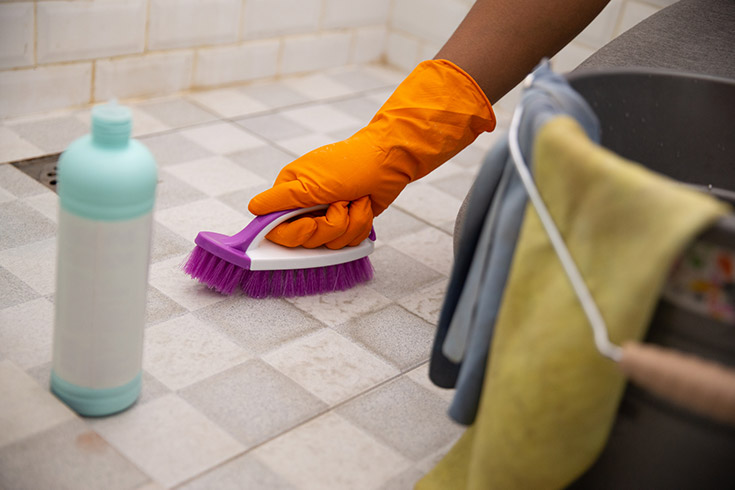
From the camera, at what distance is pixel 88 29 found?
142cm

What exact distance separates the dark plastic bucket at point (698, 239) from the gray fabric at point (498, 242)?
87mm

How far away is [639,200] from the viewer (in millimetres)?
465

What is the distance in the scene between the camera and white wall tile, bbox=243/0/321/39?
171 centimetres

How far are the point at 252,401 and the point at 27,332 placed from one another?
0.27m

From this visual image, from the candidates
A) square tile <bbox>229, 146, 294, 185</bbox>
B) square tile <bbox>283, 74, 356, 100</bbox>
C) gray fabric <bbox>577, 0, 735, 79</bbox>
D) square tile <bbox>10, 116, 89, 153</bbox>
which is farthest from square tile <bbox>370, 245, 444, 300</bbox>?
square tile <bbox>283, 74, 356, 100</bbox>

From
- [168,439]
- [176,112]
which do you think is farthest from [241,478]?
[176,112]

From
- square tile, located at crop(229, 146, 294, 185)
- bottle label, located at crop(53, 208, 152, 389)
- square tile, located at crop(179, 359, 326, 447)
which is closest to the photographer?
bottle label, located at crop(53, 208, 152, 389)

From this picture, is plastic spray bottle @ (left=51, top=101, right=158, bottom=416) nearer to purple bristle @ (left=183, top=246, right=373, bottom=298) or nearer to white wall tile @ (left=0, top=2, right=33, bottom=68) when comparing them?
purple bristle @ (left=183, top=246, right=373, bottom=298)

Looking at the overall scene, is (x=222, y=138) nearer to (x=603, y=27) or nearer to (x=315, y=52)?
(x=315, y=52)

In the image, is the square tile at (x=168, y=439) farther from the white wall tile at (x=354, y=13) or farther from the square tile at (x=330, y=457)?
the white wall tile at (x=354, y=13)

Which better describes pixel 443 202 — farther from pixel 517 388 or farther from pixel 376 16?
pixel 517 388

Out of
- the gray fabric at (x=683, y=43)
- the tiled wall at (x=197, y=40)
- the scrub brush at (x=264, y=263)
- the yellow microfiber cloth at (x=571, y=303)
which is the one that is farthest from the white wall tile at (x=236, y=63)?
the yellow microfiber cloth at (x=571, y=303)

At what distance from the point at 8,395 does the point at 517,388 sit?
0.52 m

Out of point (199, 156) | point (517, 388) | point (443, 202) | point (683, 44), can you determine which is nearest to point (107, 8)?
point (199, 156)
